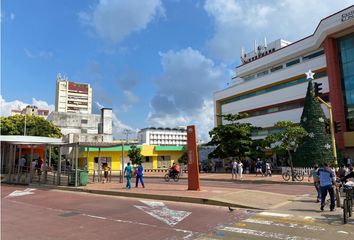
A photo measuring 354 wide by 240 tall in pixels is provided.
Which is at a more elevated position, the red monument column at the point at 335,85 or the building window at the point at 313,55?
the building window at the point at 313,55

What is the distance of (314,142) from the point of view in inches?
1187

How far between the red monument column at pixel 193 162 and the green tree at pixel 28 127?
40184mm

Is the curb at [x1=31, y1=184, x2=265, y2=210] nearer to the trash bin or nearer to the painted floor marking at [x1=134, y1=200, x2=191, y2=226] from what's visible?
the trash bin

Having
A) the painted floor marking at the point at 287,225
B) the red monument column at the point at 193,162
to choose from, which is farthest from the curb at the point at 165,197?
the red monument column at the point at 193,162

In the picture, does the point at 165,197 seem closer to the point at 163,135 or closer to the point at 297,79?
the point at 297,79

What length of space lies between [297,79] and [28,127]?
A: 135 feet

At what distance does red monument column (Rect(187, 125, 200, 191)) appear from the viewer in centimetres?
1767

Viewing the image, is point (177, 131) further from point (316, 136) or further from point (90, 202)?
point (90, 202)

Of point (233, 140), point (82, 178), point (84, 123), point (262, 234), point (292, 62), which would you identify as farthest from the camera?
point (84, 123)

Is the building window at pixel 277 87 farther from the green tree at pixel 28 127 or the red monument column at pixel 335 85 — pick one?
the green tree at pixel 28 127

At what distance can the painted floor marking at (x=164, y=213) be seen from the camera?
34.6 ft

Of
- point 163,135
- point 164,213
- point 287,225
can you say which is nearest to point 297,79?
point 164,213

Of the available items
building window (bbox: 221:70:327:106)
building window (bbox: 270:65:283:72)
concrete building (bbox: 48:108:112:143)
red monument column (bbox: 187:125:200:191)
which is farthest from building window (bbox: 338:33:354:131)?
concrete building (bbox: 48:108:112:143)

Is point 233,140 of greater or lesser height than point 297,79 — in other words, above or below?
below
